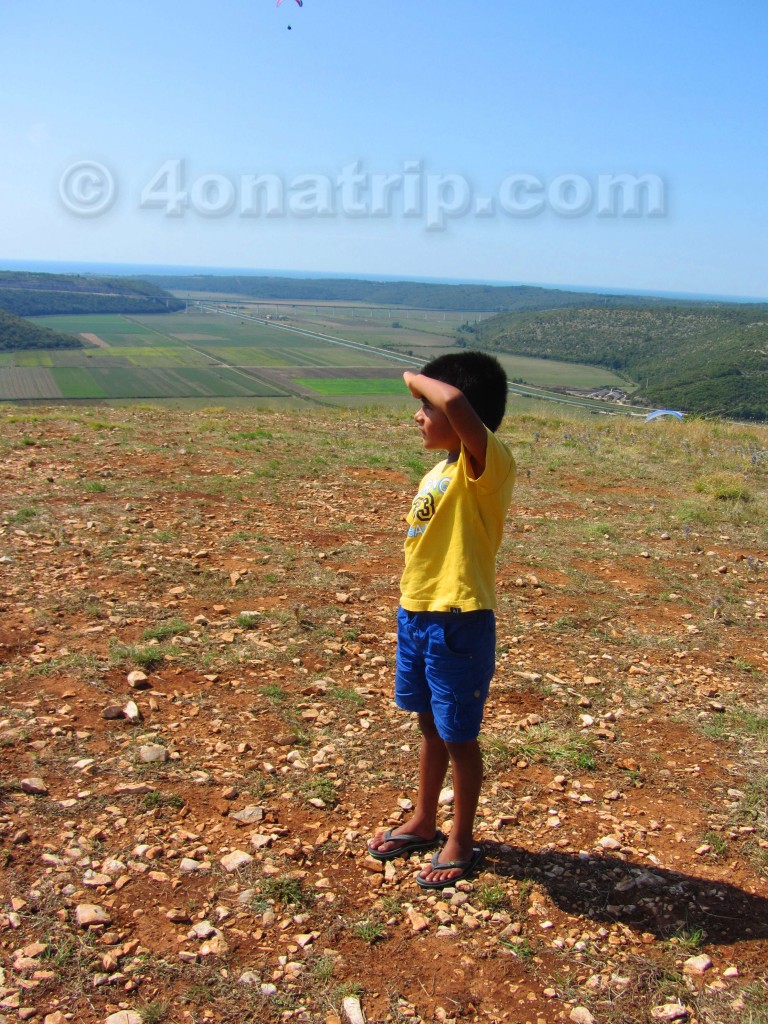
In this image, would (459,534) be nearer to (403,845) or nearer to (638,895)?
(403,845)

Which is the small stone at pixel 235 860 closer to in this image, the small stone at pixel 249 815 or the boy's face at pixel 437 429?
the small stone at pixel 249 815

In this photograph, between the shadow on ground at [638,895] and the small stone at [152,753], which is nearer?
the shadow on ground at [638,895]

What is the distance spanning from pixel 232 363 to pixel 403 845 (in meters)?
54.8

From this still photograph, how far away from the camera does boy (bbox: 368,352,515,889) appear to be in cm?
253

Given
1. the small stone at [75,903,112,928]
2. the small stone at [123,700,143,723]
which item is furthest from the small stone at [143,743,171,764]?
the small stone at [75,903,112,928]

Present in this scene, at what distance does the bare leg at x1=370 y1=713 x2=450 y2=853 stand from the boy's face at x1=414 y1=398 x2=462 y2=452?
1024 mm

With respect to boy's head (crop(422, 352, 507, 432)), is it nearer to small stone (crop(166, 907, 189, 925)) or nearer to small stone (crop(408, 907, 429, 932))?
small stone (crop(408, 907, 429, 932))

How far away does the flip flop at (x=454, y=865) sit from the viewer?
8.96 feet

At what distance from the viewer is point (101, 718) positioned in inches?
144

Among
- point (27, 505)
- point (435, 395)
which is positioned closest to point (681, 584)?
point (435, 395)

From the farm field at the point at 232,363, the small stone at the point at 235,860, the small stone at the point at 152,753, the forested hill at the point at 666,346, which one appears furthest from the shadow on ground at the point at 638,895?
the farm field at the point at 232,363

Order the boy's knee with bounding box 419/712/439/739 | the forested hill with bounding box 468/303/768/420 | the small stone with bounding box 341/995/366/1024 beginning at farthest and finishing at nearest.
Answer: the forested hill with bounding box 468/303/768/420 < the boy's knee with bounding box 419/712/439/739 < the small stone with bounding box 341/995/366/1024

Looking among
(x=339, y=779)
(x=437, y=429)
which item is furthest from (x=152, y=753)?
(x=437, y=429)

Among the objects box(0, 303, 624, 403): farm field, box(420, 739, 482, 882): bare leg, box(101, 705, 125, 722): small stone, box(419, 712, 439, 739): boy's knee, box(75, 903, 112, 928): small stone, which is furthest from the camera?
box(0, 303, 624, 403): farm field
